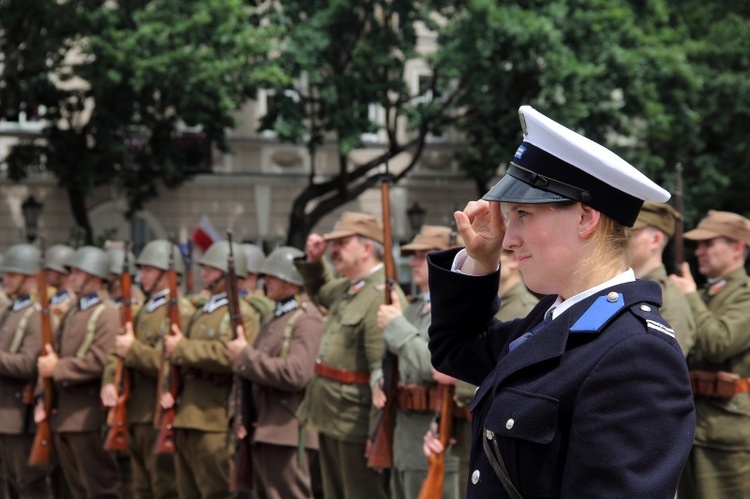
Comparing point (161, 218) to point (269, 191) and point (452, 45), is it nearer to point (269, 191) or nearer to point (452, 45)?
point (269, 191)

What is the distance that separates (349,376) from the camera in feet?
24.5

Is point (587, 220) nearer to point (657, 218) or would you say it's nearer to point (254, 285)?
point (657, 218)

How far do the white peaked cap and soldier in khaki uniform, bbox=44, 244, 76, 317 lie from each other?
28.2ft

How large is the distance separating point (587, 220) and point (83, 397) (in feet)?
25.0

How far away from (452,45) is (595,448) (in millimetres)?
19736

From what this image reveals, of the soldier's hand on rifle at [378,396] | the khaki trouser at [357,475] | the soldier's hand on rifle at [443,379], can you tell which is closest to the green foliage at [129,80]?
the khaki trouser at [357,475]

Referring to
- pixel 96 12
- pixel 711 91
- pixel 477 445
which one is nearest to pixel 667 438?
pixel 477 445

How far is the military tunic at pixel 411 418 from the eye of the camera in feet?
21.6

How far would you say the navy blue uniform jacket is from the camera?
8.65 ft

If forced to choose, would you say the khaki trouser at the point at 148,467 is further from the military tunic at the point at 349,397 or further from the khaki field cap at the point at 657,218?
the khaki field cap at the point at 657,218

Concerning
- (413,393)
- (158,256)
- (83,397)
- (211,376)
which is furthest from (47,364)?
(413,393)

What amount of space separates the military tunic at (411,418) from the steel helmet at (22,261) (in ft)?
18.0

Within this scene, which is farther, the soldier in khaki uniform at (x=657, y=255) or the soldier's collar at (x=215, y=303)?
the soldier's collar at (x=215, y=303)

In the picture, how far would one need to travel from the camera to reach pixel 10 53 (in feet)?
64.7
